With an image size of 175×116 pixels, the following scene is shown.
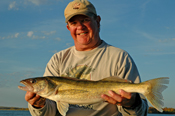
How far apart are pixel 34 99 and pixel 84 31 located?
235cm

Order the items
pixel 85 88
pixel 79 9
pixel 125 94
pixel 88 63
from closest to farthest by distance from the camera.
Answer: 1. pixel 125 94
2. pixel 85 88
3. pixel 88 63
4. pixel 79 9

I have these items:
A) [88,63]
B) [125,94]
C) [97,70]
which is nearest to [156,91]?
[125,94]

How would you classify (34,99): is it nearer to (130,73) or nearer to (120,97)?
(120,97)

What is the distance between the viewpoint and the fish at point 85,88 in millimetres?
4785

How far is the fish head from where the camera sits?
16.8 feet

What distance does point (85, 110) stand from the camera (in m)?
5.77

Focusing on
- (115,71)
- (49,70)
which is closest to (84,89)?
(115,71)

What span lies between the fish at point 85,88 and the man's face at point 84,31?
152 cm

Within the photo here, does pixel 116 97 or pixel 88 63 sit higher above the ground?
pixel 88 63

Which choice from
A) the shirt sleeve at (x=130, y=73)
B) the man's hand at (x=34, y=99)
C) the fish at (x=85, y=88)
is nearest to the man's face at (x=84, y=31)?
the shirt sleeve at (x=130, y=73)

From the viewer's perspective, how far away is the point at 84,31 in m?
6.24

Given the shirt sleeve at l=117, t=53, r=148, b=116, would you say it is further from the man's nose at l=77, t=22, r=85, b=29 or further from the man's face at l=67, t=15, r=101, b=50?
the man's nose at l=77, t=22, r=85, b=29

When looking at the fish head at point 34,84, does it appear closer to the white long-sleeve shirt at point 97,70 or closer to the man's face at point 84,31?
the white long-sleeve shirt at point 97,70

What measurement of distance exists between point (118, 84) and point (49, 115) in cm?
215
